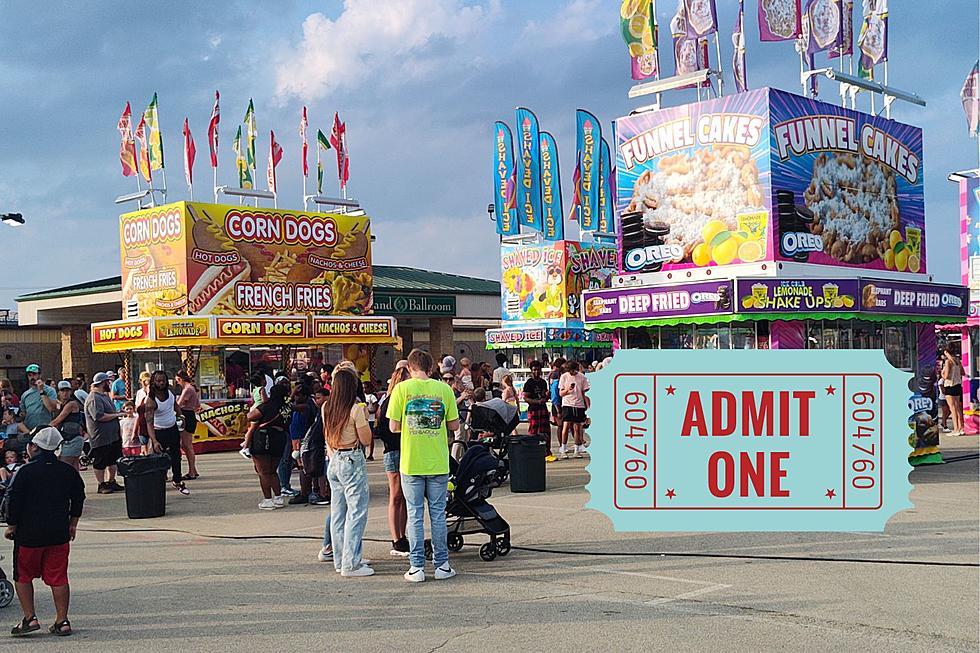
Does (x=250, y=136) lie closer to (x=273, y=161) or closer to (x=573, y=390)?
(x=273, y=161)

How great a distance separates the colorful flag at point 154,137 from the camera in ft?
86.4

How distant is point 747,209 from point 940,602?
29.1ft

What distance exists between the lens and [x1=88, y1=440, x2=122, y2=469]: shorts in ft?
47.3

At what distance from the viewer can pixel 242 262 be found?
80.2 feet

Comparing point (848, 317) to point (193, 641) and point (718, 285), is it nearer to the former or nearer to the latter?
point (718, 285)

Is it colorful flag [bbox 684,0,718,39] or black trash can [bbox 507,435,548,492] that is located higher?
colorful flag [bbox 684,0,718,39]

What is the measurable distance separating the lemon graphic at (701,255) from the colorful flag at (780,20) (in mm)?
4221

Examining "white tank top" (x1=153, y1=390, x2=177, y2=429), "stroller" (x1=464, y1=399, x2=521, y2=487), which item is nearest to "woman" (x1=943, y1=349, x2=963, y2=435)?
"stroller" (x1=464, y1=399, x2=521, y2=487)

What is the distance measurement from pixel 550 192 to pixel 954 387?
1499 cm

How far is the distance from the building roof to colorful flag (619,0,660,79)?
58.0ft

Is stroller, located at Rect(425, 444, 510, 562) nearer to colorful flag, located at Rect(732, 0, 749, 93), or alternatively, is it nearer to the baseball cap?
the baseball cap

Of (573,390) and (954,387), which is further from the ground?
(573,390)

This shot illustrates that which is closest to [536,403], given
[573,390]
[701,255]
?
[573,390]

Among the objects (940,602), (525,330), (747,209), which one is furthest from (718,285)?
(525,330)
